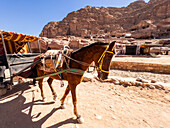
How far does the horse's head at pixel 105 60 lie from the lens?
187 cm

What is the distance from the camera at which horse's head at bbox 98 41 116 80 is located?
187cm

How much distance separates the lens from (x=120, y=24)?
56.7m

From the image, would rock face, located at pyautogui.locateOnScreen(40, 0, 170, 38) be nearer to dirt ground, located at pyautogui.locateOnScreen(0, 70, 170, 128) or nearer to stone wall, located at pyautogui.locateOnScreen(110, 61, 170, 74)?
stone wall, located at pyautogui.locateOnScreen(110, 61, 170, 74)

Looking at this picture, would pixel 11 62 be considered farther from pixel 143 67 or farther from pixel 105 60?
pixel 143 67

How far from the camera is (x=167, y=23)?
34188mm

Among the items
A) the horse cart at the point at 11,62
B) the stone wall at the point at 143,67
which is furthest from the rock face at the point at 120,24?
the horse cart at the point at 11,62

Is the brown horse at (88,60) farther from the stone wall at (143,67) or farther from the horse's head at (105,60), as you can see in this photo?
the stone wall at (143,67)

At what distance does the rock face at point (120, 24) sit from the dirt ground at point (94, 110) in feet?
126

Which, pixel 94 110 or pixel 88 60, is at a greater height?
pixel 88 60

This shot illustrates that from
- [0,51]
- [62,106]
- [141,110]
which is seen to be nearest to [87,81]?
[62,106]

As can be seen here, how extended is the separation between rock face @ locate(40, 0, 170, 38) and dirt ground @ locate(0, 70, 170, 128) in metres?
38.3

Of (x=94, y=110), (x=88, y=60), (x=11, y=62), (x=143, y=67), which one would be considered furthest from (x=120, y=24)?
(x=11, y=62)

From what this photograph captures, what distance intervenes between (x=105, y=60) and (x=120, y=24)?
67007 millimetres

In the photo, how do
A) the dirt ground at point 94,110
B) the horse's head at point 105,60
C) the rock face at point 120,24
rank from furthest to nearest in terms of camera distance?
the rock face at point 120,24
the dirt ground at point 94,110
the horse's head at point 105,60
